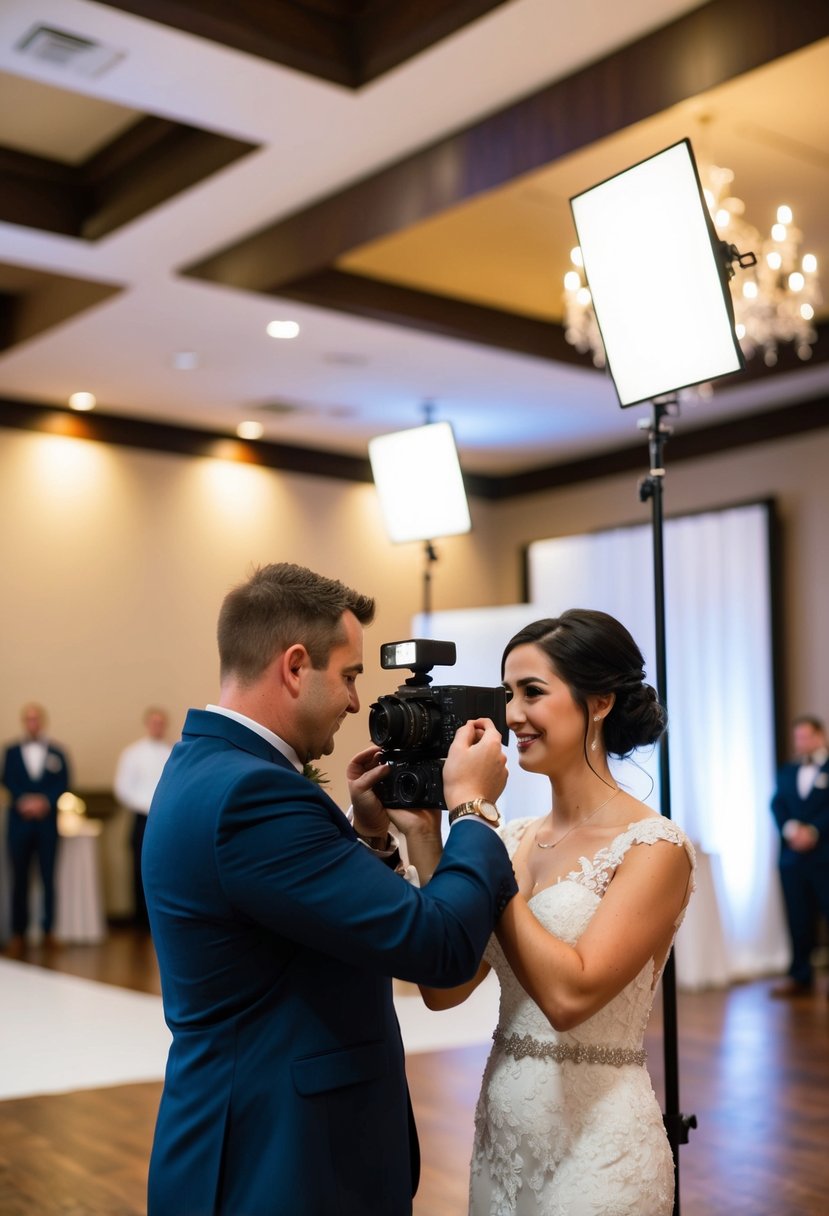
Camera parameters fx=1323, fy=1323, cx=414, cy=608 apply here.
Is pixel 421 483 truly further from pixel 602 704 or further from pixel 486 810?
pixel 486 810

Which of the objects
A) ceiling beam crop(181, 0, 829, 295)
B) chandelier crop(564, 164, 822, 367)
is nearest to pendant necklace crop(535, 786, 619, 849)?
ceiling beam crop(181, 0, 829, 295)

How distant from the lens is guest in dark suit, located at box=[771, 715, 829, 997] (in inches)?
286

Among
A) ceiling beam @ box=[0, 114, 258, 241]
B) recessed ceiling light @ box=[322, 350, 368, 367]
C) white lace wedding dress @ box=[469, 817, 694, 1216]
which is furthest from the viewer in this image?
recessed ceiling light @ box=[322, 350, 368, 367]

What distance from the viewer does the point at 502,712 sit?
1647 mm

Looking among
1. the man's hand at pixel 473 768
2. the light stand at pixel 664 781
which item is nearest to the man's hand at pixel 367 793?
the man's hand at pixel 473 768

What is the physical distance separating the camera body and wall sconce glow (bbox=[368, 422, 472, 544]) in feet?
7.58

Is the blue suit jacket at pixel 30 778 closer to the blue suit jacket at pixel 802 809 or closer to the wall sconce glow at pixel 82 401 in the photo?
the wall sconce glow at pixel 82 401

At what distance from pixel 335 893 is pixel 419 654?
39cm

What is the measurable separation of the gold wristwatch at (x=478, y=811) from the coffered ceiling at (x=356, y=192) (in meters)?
0.98

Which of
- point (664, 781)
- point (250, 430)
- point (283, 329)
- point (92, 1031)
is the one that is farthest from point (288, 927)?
Result: point (250, 430)

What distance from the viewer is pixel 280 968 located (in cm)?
147

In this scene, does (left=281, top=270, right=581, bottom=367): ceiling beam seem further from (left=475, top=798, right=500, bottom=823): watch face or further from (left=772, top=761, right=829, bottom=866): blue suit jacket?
(left=475, top=798, right=500, bottom=823): watch face

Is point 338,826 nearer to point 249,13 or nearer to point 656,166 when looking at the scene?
point 656,166

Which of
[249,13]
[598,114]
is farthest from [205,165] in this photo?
[598,114]
